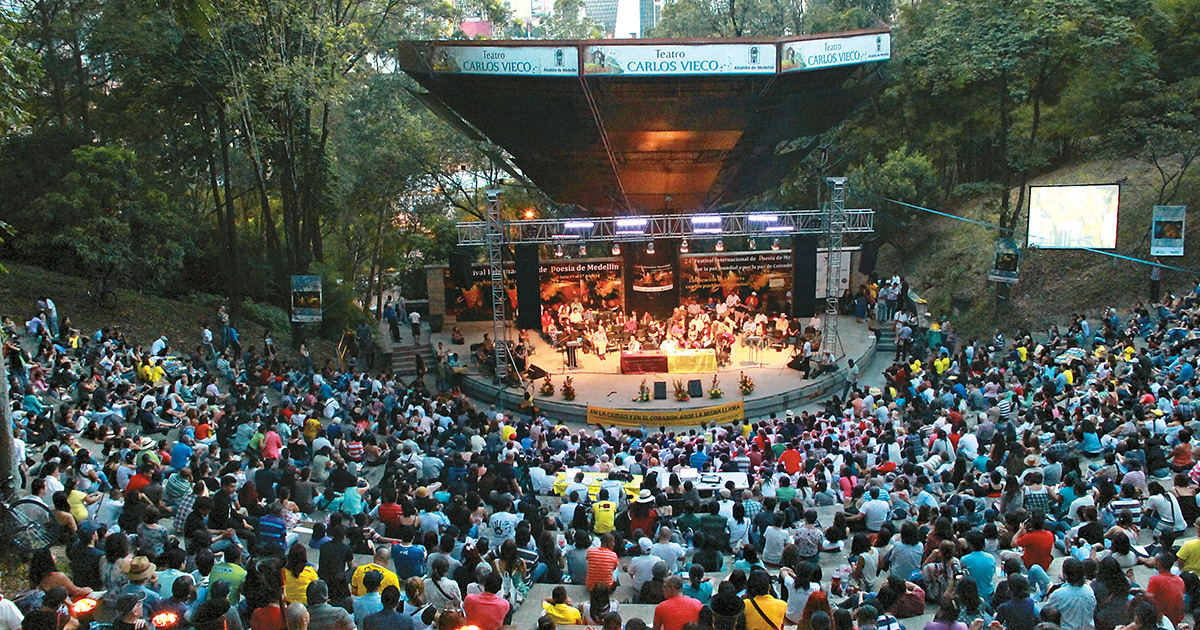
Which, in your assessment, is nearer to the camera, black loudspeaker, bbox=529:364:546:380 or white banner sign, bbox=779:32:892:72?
white banner sign, bbox=779:32:892:72

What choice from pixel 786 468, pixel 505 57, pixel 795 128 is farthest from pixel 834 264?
pixel 786 468

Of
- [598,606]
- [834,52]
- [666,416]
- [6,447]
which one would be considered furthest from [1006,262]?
[6,447]

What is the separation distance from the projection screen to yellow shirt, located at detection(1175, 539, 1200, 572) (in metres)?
17.8

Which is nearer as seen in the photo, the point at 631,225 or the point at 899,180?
the point at 631,225

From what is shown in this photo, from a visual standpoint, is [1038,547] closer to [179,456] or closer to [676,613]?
[676,613]

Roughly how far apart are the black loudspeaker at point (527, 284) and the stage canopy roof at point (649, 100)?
2757 millimetres

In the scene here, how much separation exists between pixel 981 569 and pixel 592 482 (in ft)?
17.9

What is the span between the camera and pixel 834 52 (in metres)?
19.4

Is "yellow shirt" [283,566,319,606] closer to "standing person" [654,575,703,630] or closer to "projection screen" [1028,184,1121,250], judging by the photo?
"standing person" [654,575,703,630]

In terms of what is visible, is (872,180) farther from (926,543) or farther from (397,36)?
(926,543)

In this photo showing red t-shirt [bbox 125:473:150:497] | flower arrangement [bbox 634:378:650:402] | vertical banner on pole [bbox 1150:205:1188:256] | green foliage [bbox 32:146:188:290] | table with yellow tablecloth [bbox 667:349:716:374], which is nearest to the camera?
red t-shirt [bbox 125:473:150:497]

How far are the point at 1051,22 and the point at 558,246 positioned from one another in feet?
50.3

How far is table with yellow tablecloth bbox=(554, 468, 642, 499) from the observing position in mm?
10852

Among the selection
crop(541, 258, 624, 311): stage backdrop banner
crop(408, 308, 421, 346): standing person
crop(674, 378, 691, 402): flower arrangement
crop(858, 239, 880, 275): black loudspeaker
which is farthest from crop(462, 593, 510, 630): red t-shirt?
crop(858, 239, 880, 275): black loudspeaker
